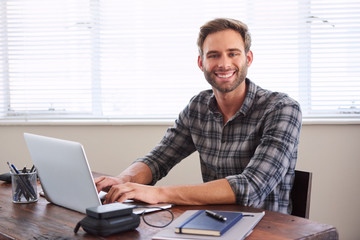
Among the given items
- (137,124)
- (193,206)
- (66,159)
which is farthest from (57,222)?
(137,124)

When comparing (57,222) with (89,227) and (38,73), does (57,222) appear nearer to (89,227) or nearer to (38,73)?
→ (89,227)

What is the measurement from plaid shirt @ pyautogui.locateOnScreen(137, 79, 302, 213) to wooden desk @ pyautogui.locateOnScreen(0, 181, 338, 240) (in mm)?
173

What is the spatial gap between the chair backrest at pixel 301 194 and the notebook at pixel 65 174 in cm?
53

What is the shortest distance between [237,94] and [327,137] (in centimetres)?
125

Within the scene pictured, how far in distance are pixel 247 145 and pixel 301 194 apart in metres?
0.27

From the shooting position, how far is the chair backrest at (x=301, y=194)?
1.67 m

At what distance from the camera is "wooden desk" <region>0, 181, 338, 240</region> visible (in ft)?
3.82

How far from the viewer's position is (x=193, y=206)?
4.79 feet

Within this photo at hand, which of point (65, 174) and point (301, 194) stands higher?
point (65, 174)

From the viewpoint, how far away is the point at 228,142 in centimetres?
186

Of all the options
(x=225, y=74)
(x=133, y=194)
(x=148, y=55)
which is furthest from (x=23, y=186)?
(x=148, y=55)

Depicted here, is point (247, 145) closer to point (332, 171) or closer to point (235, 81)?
point (235, 81)

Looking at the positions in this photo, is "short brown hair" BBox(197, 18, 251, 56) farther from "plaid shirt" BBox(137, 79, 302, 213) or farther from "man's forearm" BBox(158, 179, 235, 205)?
"man's forearm" BBox(158, 179, 235, 205)

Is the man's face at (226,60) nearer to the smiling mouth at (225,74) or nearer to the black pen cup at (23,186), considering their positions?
the smiling mouth at (225,74)
